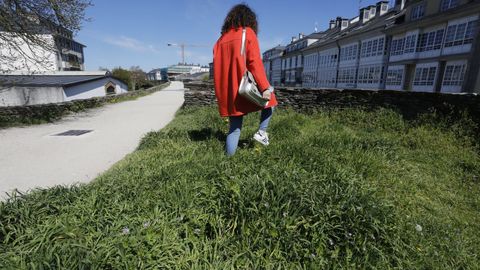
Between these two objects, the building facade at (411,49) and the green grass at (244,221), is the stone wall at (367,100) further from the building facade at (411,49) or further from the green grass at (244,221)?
the building facade at (411,49)

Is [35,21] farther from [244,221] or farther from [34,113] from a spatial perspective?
[244,221]

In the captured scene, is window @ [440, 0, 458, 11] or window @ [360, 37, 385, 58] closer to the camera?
window @ [440, 0, 458, 11]

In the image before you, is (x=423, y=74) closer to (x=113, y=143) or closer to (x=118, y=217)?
(x=113, y=143)

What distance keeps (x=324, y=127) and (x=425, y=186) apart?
2.97 m

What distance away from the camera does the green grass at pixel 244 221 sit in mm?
1680

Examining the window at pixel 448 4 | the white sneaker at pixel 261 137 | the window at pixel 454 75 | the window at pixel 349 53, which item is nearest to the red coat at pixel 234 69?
the white sneaker at pixel 261 137

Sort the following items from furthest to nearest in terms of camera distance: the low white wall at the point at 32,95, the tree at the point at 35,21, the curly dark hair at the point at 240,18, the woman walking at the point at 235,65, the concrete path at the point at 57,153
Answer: the low white wall at the point at 32,95 → the tree at the point at 35,21 → the concrete path at the point at 57,153 → the curly dark hair at the point at 240,18 → the woman walking at the point at 235,65

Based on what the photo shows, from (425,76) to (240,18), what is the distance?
3138cm

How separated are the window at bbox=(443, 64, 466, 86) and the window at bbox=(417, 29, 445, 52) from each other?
295 centimetres

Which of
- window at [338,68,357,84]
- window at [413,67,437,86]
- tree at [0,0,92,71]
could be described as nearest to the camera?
tree at [0,0,92,71]

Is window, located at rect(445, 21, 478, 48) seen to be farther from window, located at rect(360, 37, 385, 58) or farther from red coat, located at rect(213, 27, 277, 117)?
red coat, located at rect(213, 27, 277, 117)

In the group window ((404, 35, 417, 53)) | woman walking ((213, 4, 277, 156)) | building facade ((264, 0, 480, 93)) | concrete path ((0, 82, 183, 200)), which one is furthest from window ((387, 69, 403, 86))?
woman walking ((213, 4, 277, 156))

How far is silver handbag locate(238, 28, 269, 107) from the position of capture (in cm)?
326

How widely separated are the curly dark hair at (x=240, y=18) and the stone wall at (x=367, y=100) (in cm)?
497
